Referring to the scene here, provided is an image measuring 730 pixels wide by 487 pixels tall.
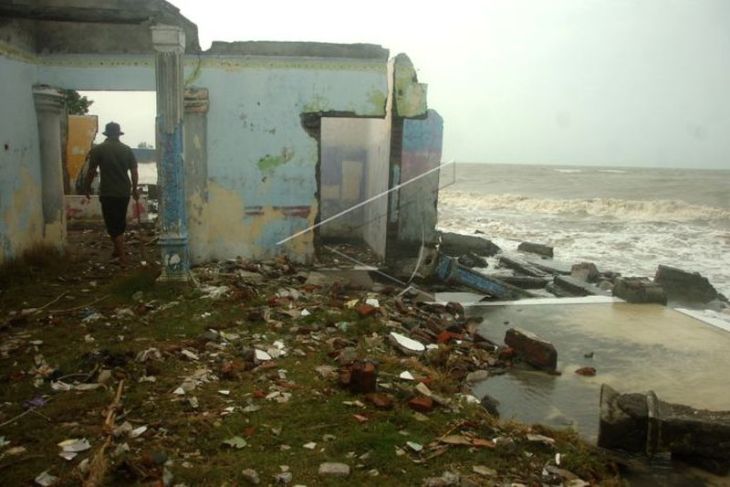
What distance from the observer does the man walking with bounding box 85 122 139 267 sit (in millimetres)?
7699

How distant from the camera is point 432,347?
5.59 m

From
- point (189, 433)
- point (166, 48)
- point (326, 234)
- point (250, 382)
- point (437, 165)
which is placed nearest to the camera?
point (189, 433)

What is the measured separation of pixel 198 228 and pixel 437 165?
14.8 feet

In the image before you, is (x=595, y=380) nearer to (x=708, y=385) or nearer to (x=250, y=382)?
(x=708, y=385)

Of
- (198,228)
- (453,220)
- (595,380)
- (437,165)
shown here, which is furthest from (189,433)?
(453,220)

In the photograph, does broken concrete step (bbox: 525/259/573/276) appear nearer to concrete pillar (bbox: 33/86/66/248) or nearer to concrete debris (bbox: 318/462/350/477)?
concrete debris (bbox: 318/462/350/477)

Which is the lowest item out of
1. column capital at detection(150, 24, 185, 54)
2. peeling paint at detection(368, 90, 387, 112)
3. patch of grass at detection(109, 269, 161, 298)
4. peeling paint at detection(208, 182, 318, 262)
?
patch of grass at detection(109, 269, 161, 298)

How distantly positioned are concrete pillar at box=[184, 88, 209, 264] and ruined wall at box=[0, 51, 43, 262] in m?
2.32

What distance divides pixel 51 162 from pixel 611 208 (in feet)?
76.8

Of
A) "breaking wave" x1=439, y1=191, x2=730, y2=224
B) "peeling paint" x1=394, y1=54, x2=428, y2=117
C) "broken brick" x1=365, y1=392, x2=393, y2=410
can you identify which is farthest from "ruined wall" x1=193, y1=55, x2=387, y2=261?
"breaking wave" x1=439, y1=191, x2=730, y2=224

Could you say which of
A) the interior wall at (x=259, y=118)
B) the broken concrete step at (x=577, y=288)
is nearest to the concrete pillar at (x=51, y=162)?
the interior wall at (x=259, y=118)

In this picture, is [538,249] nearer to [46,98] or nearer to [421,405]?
[421,405]

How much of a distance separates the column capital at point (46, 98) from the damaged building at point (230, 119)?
0.05ft

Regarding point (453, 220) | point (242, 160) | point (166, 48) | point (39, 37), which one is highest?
point (39, 37)
